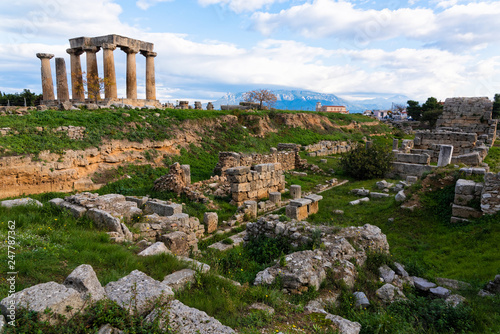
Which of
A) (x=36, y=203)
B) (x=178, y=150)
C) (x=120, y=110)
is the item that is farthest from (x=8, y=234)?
(x=120, y=110)

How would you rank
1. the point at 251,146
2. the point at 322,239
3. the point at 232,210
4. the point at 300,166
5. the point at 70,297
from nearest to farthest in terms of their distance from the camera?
1. the point at 70,297
2. the point at 322,239
3. the point at 232,210
4. the point at 300,166
5. the point at 251,146

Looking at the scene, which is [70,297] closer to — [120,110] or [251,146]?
[120,110]

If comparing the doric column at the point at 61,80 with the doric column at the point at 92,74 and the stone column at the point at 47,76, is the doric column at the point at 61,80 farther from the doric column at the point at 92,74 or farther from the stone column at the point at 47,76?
the doric column at the point at 92,74

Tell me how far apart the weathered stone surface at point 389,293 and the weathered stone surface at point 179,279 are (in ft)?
11.4

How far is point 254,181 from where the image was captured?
46.7 feet

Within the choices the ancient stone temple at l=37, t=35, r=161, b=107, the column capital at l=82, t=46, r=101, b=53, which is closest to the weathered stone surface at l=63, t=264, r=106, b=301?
the ancient stone temple at l=37, t=35, r=161, b=107

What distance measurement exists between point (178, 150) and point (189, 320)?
1728 centimetres

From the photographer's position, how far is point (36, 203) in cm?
796

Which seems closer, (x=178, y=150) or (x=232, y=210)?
(x=232, y=210)

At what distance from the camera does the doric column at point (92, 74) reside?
2422 cm

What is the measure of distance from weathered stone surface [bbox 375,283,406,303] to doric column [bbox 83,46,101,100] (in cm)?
2550

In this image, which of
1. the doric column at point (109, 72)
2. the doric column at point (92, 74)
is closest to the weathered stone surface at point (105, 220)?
the doric column at point (109, 72)

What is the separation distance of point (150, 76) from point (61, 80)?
→ 7.44 m

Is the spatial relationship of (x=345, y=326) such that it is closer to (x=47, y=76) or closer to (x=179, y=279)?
(x=179, y=279)
